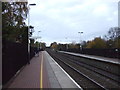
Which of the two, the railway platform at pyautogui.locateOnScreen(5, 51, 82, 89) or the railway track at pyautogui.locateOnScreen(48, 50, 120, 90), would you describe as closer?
the railway platform at pyautogui.locateOnScreen(5, 51, 82, 89)

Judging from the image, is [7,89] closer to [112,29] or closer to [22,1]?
[22,1]

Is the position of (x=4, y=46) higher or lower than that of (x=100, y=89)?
higher

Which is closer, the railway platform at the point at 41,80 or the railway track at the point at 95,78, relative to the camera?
the railway platform at the point at 41,80

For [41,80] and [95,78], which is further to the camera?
[95,78]

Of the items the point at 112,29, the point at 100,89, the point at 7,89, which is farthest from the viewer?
the point at 112,29

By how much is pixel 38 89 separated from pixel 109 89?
4.03m

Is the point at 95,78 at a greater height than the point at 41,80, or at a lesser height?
lesser

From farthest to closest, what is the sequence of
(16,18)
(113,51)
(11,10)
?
(113,51), (16,18), (11,10)

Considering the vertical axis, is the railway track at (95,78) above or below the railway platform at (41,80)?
below

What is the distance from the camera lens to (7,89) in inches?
553

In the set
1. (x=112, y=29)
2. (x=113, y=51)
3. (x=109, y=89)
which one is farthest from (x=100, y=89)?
(x=112, y=29)

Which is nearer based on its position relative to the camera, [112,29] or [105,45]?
[105,45]

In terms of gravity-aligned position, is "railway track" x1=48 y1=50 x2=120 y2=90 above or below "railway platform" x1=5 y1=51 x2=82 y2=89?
below

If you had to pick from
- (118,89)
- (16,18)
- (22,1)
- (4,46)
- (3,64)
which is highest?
(22,1)
